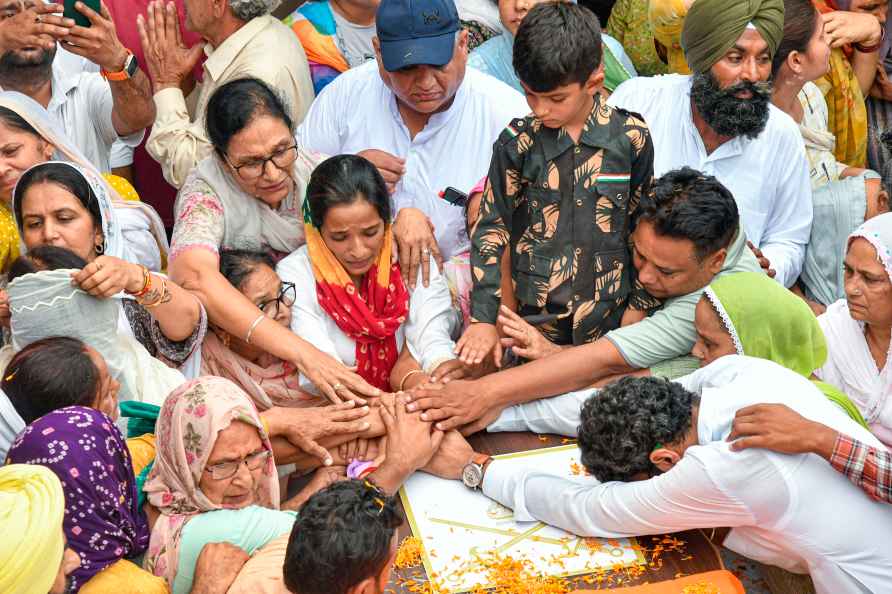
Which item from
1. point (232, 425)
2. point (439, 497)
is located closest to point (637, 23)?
point (439, 497)

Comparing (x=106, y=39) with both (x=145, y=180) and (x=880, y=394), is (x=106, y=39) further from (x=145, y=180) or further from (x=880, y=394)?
(x=880, y=394)

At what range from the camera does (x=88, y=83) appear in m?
4.71

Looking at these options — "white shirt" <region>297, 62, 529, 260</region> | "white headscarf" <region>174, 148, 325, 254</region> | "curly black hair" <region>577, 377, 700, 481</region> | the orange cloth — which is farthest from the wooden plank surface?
"white shirt" <region>297, 62, 529, 260</region>

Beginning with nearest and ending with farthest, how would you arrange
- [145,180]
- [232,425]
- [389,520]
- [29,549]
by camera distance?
1. [29,549]
2. [389,520]
3. [232,425]
4. [145,180]

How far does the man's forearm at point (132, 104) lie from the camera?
449cm

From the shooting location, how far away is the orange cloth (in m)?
2.92

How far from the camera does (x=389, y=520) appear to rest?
2471 millimetres

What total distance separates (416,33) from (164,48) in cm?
129

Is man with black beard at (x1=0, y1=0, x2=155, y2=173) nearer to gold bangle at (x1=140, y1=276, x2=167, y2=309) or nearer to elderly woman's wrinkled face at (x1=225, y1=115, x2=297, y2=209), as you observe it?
elderly woman's wrinkled face at (x1=225, y1=115, x2=297, y2=209)

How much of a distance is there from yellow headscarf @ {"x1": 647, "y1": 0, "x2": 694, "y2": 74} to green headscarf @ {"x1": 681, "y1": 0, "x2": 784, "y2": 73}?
0.44m

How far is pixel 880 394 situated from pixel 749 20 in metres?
1.69

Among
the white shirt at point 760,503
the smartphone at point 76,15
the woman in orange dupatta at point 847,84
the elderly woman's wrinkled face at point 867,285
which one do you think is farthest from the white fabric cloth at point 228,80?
the woman in orange dupatta at point 847,84

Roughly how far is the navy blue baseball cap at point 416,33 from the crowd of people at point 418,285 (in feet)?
0.04

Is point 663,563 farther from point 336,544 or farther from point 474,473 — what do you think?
point 336,544
